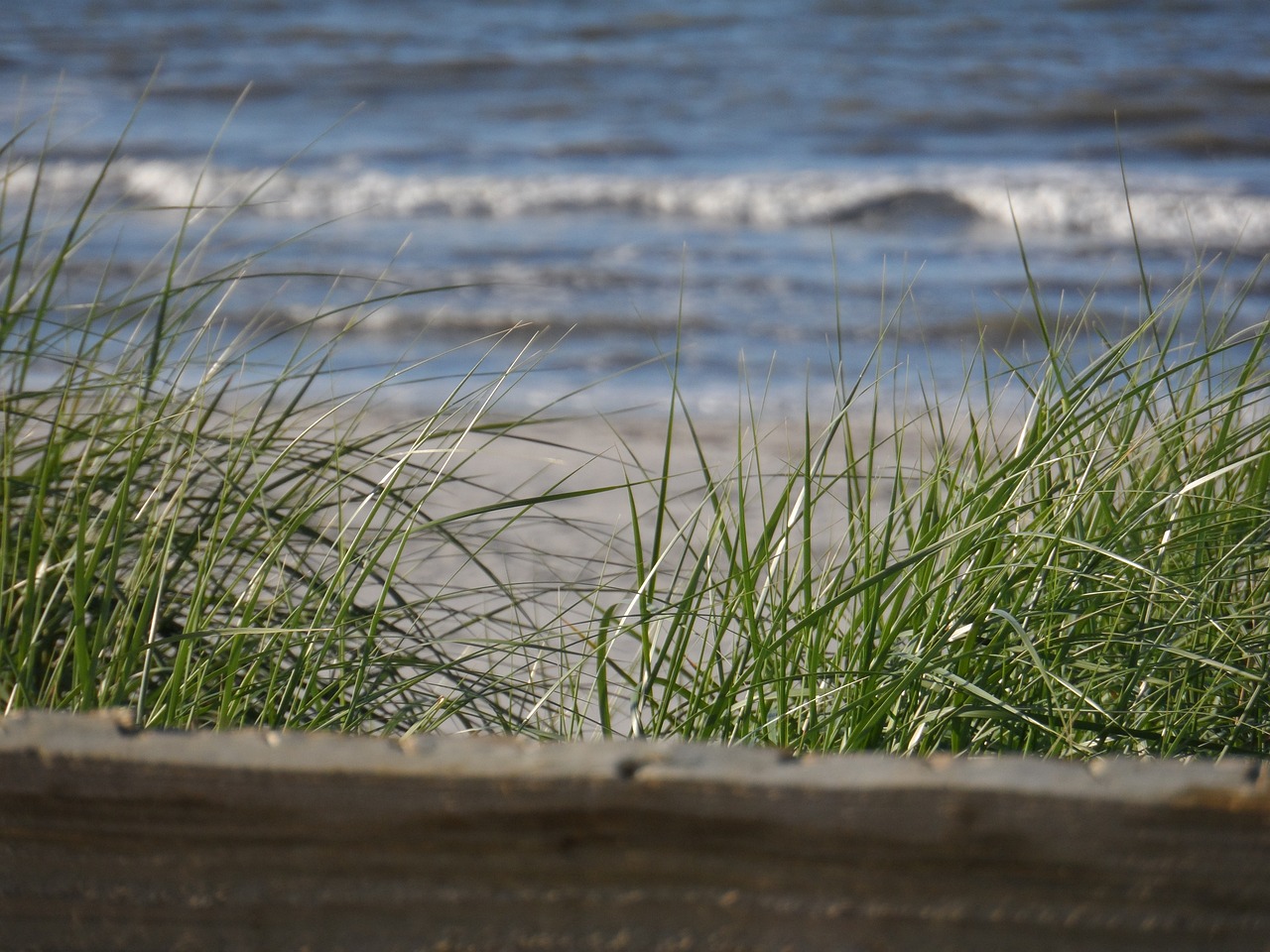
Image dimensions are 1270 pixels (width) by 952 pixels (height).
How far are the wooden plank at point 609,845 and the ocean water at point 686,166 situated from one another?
141cm

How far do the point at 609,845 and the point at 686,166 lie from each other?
8.19 meters

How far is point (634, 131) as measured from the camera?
9719 mm

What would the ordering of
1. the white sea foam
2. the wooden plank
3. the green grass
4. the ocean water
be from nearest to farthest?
1. the wooden plank
2. the green grass
3. the ocean water
4. the white sea foam

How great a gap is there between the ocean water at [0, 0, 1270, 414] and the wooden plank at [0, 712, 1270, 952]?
1410 mm

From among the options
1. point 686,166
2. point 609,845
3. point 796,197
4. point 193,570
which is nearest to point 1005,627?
point 609,845

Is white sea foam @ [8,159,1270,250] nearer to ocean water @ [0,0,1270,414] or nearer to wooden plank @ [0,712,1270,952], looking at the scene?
ocean water @ [0,0,1270,414]

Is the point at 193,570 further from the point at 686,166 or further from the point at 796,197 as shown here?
the point at 686,166

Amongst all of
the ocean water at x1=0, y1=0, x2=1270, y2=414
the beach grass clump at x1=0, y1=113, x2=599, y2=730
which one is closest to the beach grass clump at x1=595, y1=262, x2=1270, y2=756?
the beach grass clump at x1=0, y1=113, x2=599, y2=730

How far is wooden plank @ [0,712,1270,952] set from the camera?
70 cm

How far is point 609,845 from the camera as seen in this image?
725 millimetres

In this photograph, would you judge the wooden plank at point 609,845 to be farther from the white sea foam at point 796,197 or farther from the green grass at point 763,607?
the white sea foam at point 796,197

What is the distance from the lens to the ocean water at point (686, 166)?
5.48 metres

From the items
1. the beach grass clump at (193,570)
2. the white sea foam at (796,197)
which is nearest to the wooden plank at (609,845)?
the beach grass clump at (193,570)

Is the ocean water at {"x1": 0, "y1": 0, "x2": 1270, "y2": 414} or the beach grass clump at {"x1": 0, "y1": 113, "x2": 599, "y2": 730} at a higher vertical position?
the beach grass clump at {"x1": 0, "y1": 113, "x2": 599, "y2": 730}
